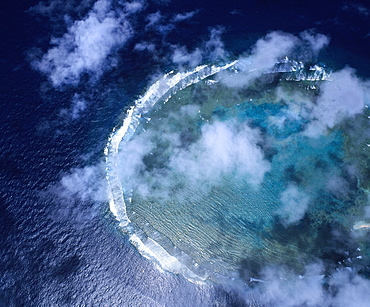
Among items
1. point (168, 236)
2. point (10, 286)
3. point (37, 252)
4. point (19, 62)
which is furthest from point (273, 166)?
point (19, 62)

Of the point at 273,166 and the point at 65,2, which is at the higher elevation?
the point at 65,2

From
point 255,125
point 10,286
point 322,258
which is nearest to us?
point 10,286

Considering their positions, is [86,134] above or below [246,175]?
above

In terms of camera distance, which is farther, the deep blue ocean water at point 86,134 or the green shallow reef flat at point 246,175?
the green shallow reef flat at point 246,175

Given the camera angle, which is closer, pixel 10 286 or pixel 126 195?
pixel 10 286

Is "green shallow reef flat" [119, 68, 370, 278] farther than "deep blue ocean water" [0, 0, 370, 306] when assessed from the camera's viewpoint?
Yes

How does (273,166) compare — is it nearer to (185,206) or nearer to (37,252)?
(185,206)

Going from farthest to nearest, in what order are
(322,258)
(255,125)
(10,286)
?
1. (255,125)
2. (322,258)
3. (10,286)

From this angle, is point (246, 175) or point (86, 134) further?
point (246, 175)
